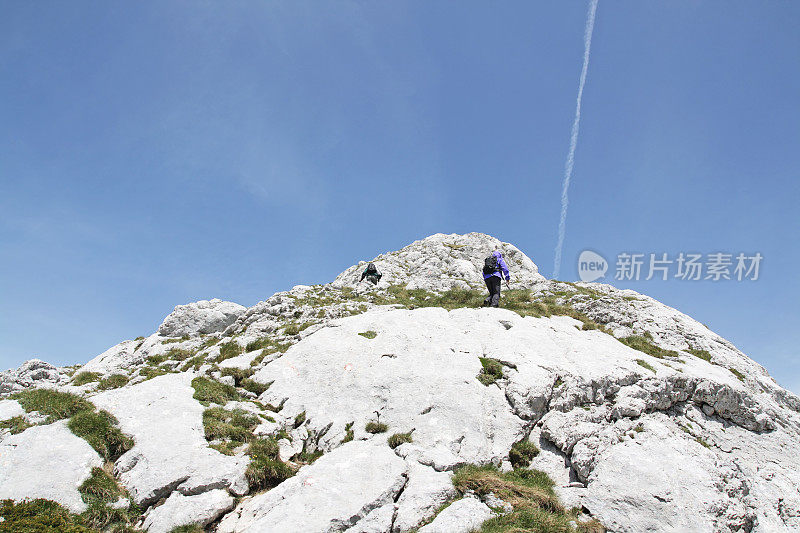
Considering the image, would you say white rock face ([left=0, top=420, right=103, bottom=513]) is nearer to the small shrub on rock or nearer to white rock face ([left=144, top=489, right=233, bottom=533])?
the small shrub on rock

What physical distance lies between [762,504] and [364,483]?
1620 centimetres

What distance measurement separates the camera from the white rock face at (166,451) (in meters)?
12.3

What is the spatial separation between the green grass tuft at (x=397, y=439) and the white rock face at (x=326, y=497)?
59 cm

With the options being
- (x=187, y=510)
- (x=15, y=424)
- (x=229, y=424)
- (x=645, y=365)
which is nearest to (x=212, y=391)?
(x=229, y=424)

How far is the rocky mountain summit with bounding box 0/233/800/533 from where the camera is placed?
11656 mm

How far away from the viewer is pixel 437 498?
12.1m

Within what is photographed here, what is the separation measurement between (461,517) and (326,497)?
4.22 m


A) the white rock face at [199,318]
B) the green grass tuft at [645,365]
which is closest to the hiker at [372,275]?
the white rock face at [199,318]

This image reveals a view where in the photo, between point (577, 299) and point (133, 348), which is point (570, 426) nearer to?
point (577, 299)

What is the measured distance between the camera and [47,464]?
12.0 metres

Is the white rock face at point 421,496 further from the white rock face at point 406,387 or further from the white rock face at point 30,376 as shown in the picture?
the white rock face at point 30,376

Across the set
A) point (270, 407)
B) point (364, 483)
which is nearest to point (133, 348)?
point (270, 407)

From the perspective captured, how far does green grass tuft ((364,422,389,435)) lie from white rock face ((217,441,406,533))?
1.42 m

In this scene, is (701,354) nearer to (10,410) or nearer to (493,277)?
(493,277)
